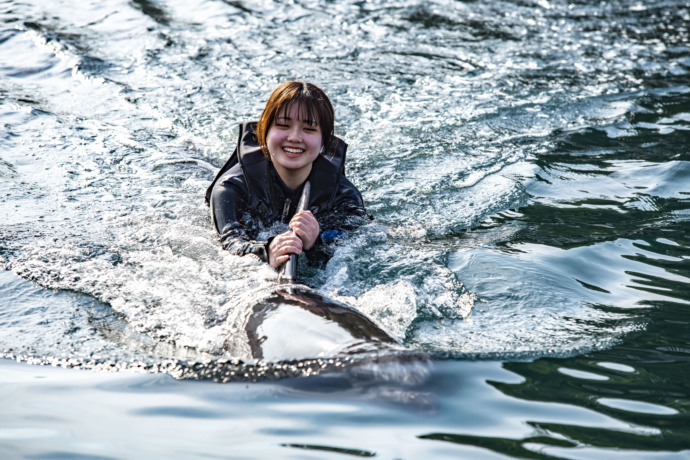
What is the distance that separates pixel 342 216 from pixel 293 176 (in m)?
0.38

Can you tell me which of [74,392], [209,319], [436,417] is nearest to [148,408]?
[74,392]

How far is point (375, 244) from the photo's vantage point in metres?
4.16

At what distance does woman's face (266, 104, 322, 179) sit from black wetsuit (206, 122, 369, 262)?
0.16 m

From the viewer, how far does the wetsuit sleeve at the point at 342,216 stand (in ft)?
13.5

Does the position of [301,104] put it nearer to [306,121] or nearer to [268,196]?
[306,121]

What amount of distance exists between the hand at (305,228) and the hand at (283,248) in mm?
44

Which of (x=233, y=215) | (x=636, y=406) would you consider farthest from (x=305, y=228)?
(x=636, y=406)

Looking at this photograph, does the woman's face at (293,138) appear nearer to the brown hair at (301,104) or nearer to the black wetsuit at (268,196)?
the brown hair at (301,104)

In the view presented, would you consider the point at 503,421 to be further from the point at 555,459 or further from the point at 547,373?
the point at 547,373

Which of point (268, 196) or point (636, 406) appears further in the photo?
point (268, 196)

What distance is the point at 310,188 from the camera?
13.7ft

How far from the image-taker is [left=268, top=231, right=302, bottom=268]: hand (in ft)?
11.1

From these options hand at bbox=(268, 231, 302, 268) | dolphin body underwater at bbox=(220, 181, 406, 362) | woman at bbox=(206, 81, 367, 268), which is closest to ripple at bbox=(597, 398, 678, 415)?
dolphin body underwater at bbox=(220, 181, 406, 362)

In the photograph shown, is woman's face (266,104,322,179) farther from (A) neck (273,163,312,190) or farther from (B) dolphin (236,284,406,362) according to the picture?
(B) dolphin (236,284,406,362)
